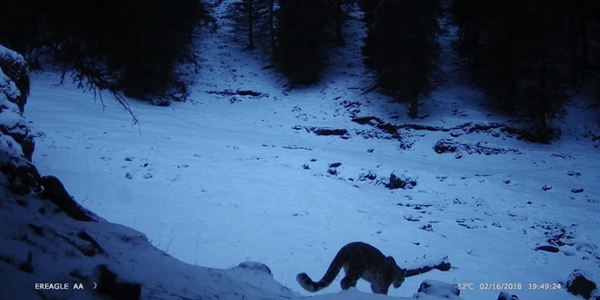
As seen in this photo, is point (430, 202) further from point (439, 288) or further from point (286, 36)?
point (286, 36)

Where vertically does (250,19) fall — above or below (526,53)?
below

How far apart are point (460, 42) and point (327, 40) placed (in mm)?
10932

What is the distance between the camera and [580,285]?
7.99 metres

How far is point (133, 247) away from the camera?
4.93 metres

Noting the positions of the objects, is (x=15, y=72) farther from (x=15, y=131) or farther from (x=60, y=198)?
(x=60, y=198)

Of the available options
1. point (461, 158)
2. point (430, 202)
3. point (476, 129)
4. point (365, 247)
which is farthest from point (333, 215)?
point (476, 129)

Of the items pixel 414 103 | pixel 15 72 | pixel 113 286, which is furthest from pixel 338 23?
pixel 113 286

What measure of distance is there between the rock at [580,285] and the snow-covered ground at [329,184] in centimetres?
46

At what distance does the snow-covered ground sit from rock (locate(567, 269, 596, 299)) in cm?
46

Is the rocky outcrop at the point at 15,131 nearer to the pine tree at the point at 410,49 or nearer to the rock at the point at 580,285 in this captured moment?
the rock at the point at 580,285

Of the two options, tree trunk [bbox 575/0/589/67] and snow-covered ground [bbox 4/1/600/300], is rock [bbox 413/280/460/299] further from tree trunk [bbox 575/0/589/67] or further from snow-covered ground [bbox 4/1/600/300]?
tree trunk [bbox 575/0/589/67]

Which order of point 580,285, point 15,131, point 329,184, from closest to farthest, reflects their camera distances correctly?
point 580,285 < point 15,131 < point 329,184

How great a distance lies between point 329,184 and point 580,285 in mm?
8178

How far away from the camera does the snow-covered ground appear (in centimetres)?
938
